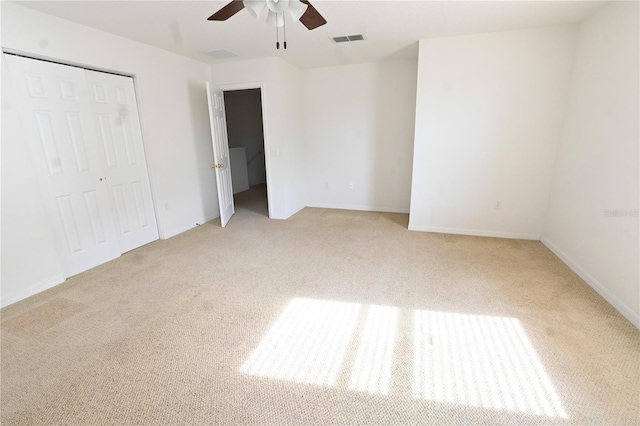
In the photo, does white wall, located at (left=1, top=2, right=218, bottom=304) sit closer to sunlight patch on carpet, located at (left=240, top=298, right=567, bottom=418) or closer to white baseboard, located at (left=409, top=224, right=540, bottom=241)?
sunlight patch on carpet, located at (left=240, top=298, right=567, bottom=418)

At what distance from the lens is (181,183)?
4156mm

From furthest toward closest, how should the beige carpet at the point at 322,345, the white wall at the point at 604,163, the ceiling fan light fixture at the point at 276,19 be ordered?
the white wall at the point at 604,163
the ceiling fan light fixture at the point at 276,19
the beige carpet at the point at 322,345

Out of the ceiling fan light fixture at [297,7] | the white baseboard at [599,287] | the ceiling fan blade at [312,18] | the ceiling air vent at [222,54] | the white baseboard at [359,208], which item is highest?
the ceiling air vent at [222,54]

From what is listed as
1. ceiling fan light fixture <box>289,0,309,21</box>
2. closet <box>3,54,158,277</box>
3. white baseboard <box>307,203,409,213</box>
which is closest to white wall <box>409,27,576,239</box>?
white baseboard <box>307,203,409,213</box>

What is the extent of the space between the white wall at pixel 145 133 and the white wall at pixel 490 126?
3.22 metres

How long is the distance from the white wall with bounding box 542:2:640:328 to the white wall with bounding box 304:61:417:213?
210 centimetres

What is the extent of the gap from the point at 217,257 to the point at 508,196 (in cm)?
368

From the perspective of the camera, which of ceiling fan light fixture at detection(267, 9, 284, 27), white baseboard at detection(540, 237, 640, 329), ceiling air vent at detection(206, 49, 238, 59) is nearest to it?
ceiling fan light fixture at detection(267, 9, 284, 27)

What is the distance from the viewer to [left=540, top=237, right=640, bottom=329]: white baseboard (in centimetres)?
210

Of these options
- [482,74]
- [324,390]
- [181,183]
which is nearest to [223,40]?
[181,183]

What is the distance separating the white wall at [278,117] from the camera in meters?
4.34

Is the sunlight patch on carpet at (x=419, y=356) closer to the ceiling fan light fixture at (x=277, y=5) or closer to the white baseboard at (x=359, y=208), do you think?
the ceiling fan light fixture at (x=277, y=5)

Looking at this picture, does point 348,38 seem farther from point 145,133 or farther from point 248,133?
point 248,133

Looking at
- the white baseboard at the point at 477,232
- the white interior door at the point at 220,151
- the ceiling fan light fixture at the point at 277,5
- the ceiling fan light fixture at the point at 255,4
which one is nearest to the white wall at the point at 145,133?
the white interior door at the point at 220,151
